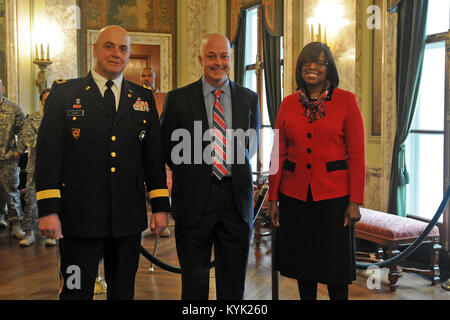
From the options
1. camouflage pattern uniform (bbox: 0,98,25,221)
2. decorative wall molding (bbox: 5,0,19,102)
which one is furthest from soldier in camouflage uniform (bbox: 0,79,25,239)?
decorative wall molding (bbox: 5,0,19,102)

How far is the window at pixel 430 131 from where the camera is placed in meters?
4.75

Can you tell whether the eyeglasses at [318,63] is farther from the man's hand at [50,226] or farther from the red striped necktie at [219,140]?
the man's hand at [50,226]

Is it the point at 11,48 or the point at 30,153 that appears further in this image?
the point at 11,48

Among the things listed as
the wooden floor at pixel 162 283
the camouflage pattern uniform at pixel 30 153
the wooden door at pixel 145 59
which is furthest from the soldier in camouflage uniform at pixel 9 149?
the wooden door at pixel 145 59

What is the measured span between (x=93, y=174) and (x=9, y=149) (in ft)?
12.6

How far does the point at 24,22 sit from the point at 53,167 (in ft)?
23.8

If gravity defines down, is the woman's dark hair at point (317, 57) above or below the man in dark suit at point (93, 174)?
above

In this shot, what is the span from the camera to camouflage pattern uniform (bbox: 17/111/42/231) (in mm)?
5352

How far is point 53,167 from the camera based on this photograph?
2.16 metres

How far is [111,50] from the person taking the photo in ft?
7.25

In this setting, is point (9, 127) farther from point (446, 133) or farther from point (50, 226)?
point (446, 133)

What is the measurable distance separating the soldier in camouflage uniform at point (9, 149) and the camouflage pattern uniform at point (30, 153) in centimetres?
17

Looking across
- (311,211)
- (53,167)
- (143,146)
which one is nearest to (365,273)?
(311,211)

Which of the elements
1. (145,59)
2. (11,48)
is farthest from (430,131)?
(11,48)
